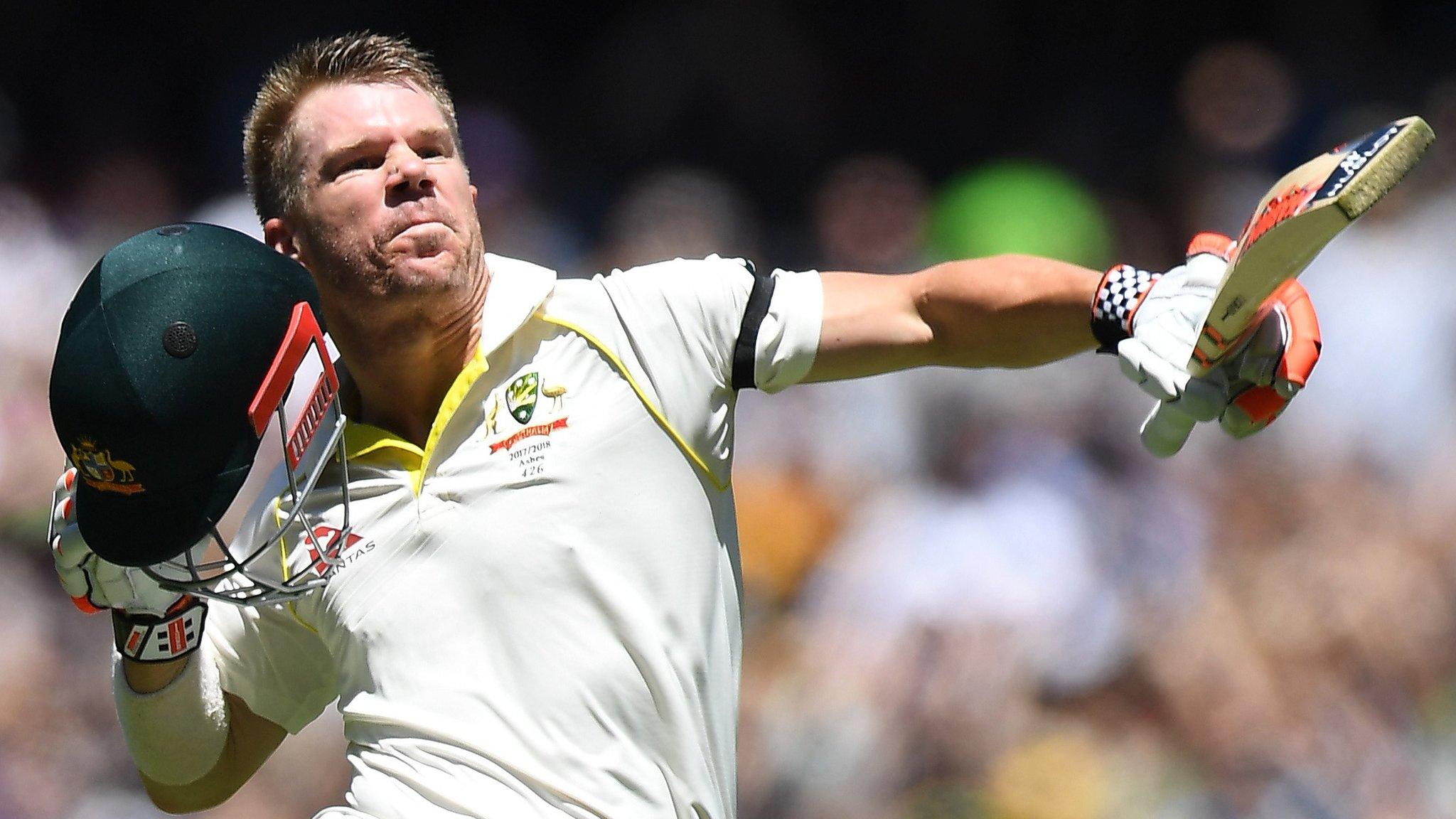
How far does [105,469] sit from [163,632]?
0.42m

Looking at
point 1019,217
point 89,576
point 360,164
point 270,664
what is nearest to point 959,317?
point 360,164

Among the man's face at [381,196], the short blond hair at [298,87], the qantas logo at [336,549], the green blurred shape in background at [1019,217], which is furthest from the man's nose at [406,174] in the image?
the green blurred shape in background at [1019,217]

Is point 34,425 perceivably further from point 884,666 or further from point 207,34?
point 884,666

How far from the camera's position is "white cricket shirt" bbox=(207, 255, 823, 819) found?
228 cm

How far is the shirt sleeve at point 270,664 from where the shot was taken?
260 centimetres

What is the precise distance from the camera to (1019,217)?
529 cm

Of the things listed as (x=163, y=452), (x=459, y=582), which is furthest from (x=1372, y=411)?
(x=163, y=452)

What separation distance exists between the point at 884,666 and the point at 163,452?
9.44 ft

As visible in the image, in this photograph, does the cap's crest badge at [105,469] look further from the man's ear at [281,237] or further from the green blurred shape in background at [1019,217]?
the green blurred shape in background at [1019,217]

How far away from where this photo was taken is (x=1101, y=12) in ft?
18.3

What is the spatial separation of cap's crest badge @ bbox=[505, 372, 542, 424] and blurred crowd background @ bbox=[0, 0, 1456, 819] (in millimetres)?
2450

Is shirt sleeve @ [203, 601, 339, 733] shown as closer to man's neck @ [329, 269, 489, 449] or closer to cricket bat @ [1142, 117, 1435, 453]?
man's neck @ [329, 269, 489, 449]

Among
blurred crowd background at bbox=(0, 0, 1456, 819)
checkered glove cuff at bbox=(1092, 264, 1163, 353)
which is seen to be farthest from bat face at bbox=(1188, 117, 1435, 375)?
blurred crowd background at bbox=(0, 0, 1456, 819)

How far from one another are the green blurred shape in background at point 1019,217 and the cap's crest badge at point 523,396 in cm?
290
